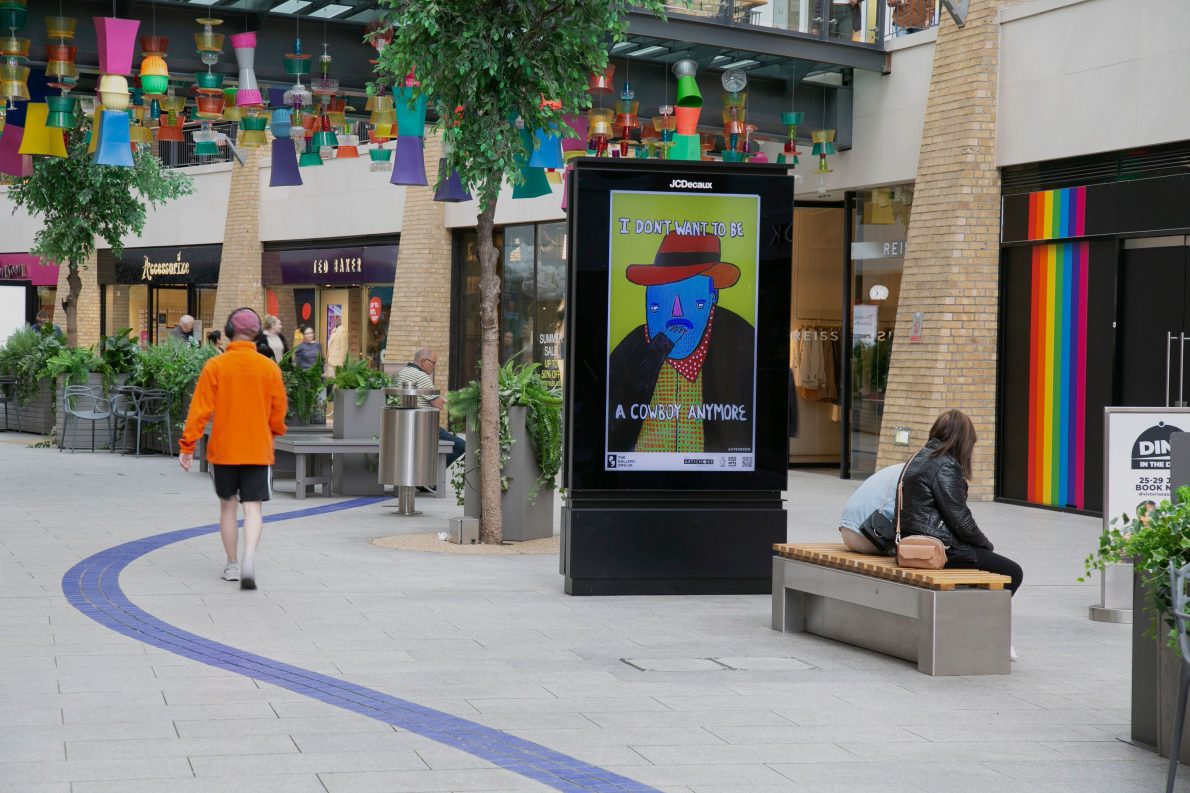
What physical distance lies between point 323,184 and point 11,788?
81.5ft

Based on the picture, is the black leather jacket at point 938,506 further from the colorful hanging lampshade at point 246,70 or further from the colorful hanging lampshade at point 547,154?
the colorful hanging lampshade at point 246,70

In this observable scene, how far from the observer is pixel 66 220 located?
23.8 metres

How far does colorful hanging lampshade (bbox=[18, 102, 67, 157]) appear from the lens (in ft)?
49.5

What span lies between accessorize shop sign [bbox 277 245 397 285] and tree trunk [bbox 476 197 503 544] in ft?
51.8

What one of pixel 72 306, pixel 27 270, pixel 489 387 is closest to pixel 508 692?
pixel 489 387

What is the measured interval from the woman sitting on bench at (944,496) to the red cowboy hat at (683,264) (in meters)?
2.32

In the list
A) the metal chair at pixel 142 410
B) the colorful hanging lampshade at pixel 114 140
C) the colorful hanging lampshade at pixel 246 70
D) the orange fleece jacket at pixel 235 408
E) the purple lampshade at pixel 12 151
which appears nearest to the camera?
the orange fleece jacket at pixel 235 408

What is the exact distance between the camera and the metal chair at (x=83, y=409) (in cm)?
2114

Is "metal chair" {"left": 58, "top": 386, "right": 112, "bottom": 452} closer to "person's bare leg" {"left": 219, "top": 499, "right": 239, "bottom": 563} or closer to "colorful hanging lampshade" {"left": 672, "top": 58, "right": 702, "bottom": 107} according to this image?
"colorful hanging lampshade" {"left": 672, "top": 58, "right": 702, "bottom": 107}

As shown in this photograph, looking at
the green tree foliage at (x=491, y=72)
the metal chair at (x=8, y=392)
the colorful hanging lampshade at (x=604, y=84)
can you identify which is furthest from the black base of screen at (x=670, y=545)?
the metal chair at (x=8, y=392)

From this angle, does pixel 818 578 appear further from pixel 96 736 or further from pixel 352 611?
pixel 96 736

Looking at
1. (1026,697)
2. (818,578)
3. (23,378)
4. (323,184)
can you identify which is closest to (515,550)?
(818,578)

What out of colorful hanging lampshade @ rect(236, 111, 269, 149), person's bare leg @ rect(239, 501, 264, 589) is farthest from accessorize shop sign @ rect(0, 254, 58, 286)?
person's bare leg @ rect(239, 501, 264, 589)

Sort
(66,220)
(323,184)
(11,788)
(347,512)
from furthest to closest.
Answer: (323,184) < (66,220) < (347,512) < (11,788)
